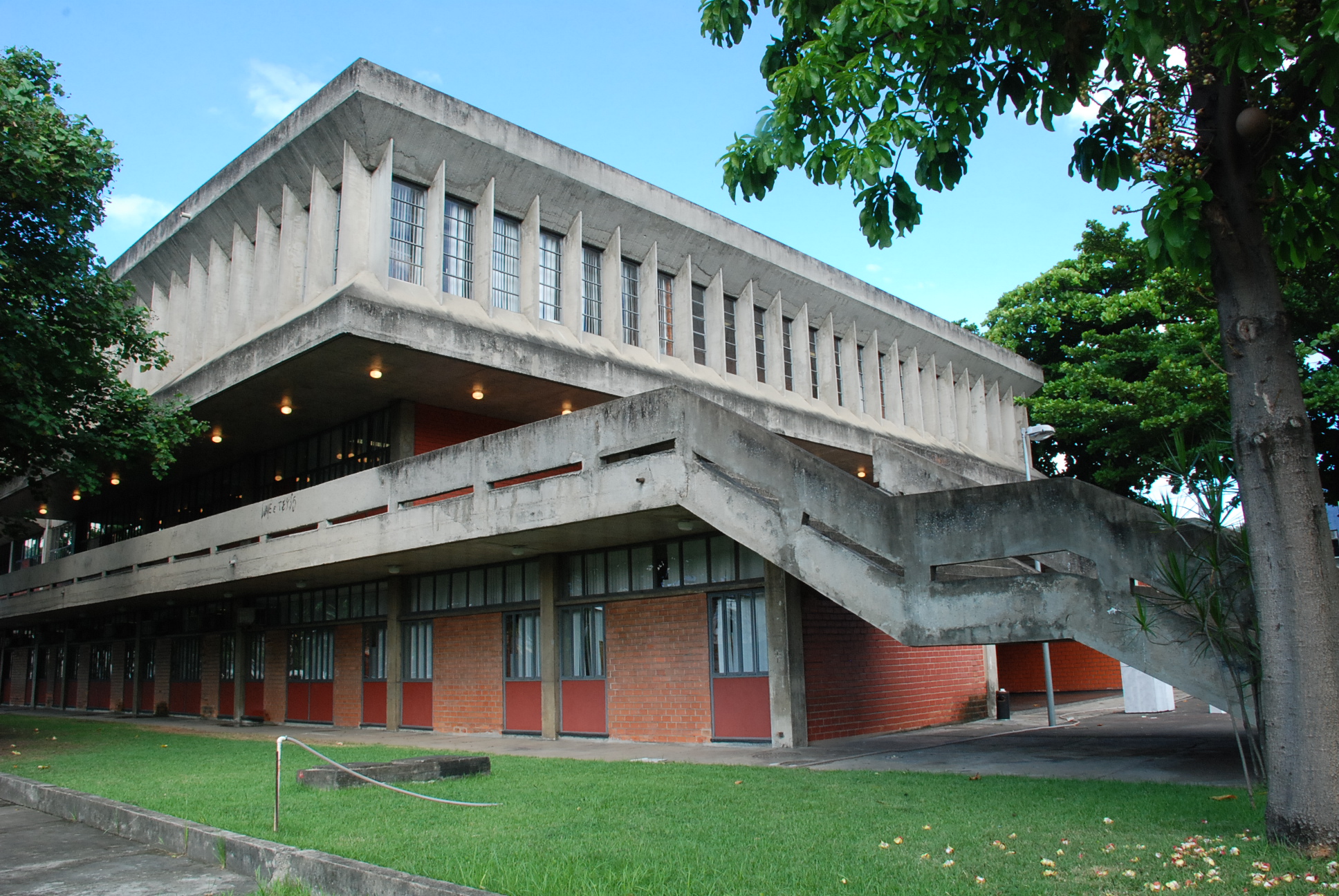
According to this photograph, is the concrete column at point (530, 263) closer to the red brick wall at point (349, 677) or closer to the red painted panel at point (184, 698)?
the red brick wall at point (349, 677)

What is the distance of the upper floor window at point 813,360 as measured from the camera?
2433 centimetres

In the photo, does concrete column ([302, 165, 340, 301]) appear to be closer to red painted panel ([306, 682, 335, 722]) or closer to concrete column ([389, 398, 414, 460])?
concrete column ([389, 398, 414, 460])

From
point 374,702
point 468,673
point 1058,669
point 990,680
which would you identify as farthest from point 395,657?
point 1058,669

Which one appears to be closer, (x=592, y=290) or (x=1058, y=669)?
(x=592, y=290)

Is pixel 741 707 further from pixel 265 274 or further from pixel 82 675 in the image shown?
pixel 82 675

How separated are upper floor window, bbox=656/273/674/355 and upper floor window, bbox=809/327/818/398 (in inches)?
181

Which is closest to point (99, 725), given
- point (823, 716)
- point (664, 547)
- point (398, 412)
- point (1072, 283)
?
point (398, 412)

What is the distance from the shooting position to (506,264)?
18.7 m

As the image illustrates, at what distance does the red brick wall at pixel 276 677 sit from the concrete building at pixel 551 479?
0.34 ft

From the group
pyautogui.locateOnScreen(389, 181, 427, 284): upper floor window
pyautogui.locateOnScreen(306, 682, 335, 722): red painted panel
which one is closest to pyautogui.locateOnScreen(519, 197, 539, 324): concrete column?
pyautogui.locateOnScreen(389, 181, 427, 284): upper floor window

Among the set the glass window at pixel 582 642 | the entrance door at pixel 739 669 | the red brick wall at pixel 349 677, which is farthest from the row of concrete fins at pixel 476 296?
the entrance door at pixel 739 669

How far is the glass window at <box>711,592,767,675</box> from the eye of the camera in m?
14.6

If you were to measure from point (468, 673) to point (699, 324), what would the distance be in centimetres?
910

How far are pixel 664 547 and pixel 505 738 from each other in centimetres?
479
